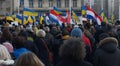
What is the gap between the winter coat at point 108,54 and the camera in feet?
25.1

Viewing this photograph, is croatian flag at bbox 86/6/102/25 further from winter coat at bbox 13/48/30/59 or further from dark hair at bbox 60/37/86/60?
dark hair at bbox 60/37/86/60

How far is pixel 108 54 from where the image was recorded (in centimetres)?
777

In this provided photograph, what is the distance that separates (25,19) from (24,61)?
27.3 meters

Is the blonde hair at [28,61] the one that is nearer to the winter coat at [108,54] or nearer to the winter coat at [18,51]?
the winter coat at [108,54]

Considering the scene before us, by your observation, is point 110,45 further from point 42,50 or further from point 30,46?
point 42,50

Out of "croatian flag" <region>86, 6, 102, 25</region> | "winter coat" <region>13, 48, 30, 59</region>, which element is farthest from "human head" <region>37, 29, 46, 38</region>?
"croatian flag" <region>86, 6, 102, 25</region>

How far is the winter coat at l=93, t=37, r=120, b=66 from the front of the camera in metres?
7.64

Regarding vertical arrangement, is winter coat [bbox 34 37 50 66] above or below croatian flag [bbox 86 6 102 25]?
below

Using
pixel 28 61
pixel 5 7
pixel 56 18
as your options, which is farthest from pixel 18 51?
pixel 5 7

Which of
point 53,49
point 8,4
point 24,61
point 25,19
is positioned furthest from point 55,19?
point 8,4

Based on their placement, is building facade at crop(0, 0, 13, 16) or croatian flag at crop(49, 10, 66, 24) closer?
croatian flag at crop(49, 10, 66, 24)

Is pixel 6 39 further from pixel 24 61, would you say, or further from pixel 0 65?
pixel 24 61

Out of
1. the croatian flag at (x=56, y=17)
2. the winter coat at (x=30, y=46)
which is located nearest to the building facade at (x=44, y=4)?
the croatian flag at (x=56, y=17)

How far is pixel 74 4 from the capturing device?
8494 centimetres
